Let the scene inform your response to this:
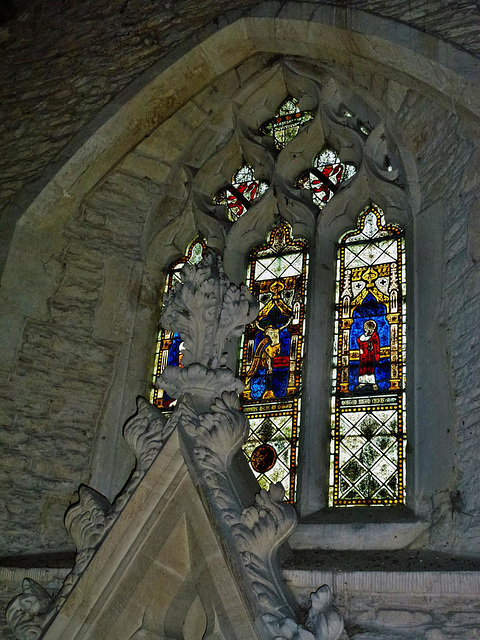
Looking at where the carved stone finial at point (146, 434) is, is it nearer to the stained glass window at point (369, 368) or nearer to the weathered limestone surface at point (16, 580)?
the weathered limestone surface at point (16, 580)

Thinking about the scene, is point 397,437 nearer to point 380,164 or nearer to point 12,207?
point 380,164

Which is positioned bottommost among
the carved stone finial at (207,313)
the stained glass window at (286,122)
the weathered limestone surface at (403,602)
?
the weathered limestone surface at (403,602)

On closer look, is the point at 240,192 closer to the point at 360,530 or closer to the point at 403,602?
the point at 360,530

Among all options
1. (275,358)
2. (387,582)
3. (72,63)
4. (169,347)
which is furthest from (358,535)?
(72,63)

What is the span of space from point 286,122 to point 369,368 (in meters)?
1.80

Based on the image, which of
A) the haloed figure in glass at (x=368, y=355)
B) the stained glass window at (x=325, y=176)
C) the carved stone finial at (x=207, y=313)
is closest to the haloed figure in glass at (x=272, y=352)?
the haloed figure in glass at (x=368, y=355)

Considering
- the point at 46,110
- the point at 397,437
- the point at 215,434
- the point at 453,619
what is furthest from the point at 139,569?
the point at 46,110

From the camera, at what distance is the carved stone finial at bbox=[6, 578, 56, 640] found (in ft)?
10.9

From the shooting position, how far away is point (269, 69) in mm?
5215

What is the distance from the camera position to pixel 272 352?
4.59 meters

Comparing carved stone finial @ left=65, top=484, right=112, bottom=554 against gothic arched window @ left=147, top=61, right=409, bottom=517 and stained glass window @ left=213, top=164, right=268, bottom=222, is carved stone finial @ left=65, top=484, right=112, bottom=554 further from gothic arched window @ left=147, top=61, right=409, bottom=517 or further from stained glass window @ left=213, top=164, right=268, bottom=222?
stained glass window @ left=213, top=164, right=268, bottom=222

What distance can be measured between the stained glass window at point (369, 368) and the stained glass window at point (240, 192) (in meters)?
0.71

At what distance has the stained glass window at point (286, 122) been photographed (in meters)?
5.24

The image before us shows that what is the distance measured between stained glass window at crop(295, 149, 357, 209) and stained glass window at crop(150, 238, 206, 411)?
740 mm
